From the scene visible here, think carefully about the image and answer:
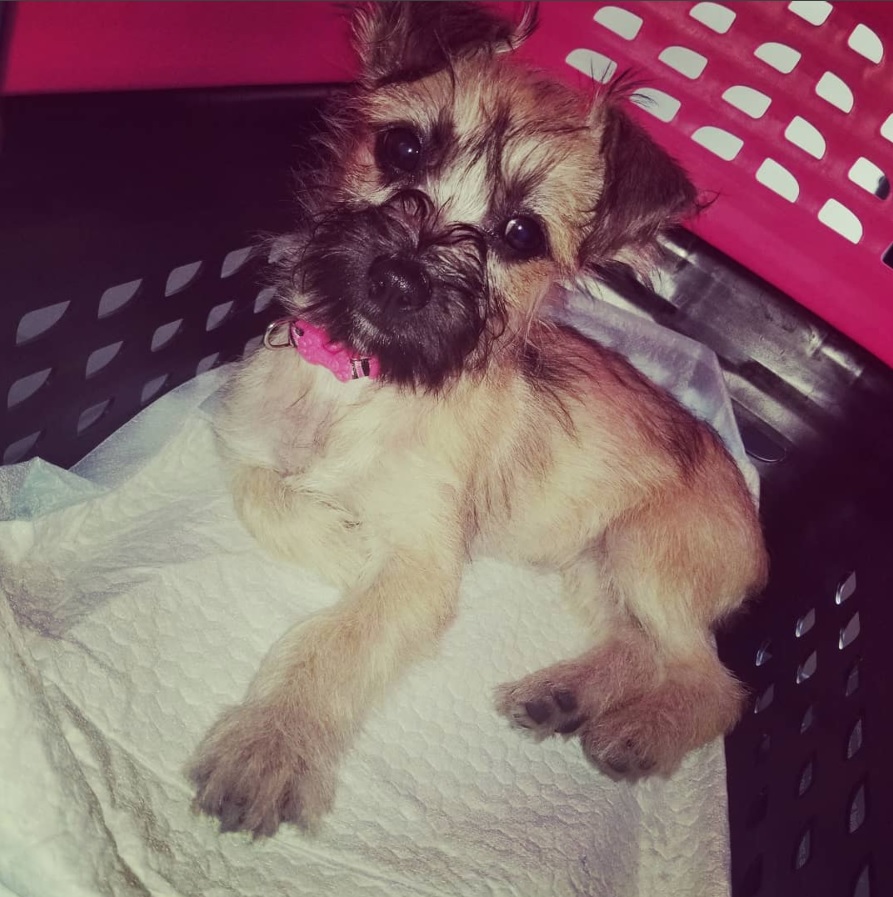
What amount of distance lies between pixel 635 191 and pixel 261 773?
5.51 feet

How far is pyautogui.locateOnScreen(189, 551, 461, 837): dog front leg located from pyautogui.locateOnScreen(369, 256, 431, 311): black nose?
2.54ft

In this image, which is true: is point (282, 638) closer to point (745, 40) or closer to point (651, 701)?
point (651, 701)

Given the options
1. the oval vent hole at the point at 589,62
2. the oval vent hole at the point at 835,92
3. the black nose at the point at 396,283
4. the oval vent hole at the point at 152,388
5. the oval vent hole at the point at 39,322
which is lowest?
the oval vent hole at the point at 152,388

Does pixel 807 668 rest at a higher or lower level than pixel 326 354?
lower

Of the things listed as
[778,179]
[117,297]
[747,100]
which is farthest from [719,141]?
[117,297]

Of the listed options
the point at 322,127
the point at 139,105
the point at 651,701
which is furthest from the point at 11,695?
the point at 322,127

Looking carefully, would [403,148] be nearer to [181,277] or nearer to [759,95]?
[181,277]

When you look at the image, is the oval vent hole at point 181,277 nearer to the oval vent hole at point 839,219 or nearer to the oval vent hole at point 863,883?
the oval vent hole at point 839,219

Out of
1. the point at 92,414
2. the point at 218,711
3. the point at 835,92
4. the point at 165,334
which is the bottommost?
the point at 218,711

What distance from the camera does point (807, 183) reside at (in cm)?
320

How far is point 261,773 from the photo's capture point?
2.13 meters

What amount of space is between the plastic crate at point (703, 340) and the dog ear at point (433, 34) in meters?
0.50

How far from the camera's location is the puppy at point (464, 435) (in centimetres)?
215

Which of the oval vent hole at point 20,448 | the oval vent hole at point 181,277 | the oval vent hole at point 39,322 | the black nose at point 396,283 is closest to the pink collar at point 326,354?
the black nose at point 396,283
